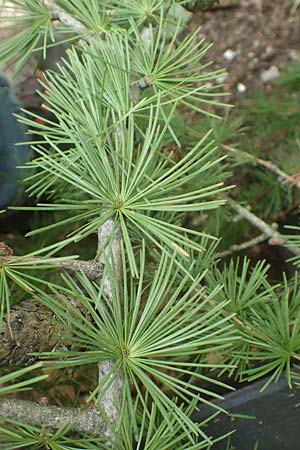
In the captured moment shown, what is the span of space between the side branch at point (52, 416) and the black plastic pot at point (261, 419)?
0.96 feet

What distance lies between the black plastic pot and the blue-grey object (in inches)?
15.4

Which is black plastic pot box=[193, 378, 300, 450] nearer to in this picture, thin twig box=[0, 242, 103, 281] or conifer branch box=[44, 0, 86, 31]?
thin twig box=[0, 242, 103, 281]

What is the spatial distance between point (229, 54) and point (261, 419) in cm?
82

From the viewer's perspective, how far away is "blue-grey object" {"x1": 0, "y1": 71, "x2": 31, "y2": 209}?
2.75 feet

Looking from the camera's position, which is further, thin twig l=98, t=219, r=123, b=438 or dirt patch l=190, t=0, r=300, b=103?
dirt patch l=190, t=0, r=300, b=103

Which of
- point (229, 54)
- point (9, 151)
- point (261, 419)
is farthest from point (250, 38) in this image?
point (261, 419)

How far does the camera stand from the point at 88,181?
0.47m

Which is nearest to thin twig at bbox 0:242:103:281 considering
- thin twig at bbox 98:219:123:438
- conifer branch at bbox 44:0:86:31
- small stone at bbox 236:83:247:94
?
thin twig at bbox 98:219:123:438

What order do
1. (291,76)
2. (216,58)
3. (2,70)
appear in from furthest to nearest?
(216,58) < (291,76) < (2,70)

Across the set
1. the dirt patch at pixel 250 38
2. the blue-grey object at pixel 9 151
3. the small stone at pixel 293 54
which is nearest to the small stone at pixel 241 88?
the dirt patch at pixel 250 38

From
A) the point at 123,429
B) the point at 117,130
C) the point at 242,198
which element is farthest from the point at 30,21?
the point at 242,198

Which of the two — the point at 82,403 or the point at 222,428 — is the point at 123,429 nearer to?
the point at 222,428

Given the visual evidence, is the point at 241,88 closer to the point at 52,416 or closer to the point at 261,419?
the point at 261,419

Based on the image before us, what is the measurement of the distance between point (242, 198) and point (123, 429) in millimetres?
697
